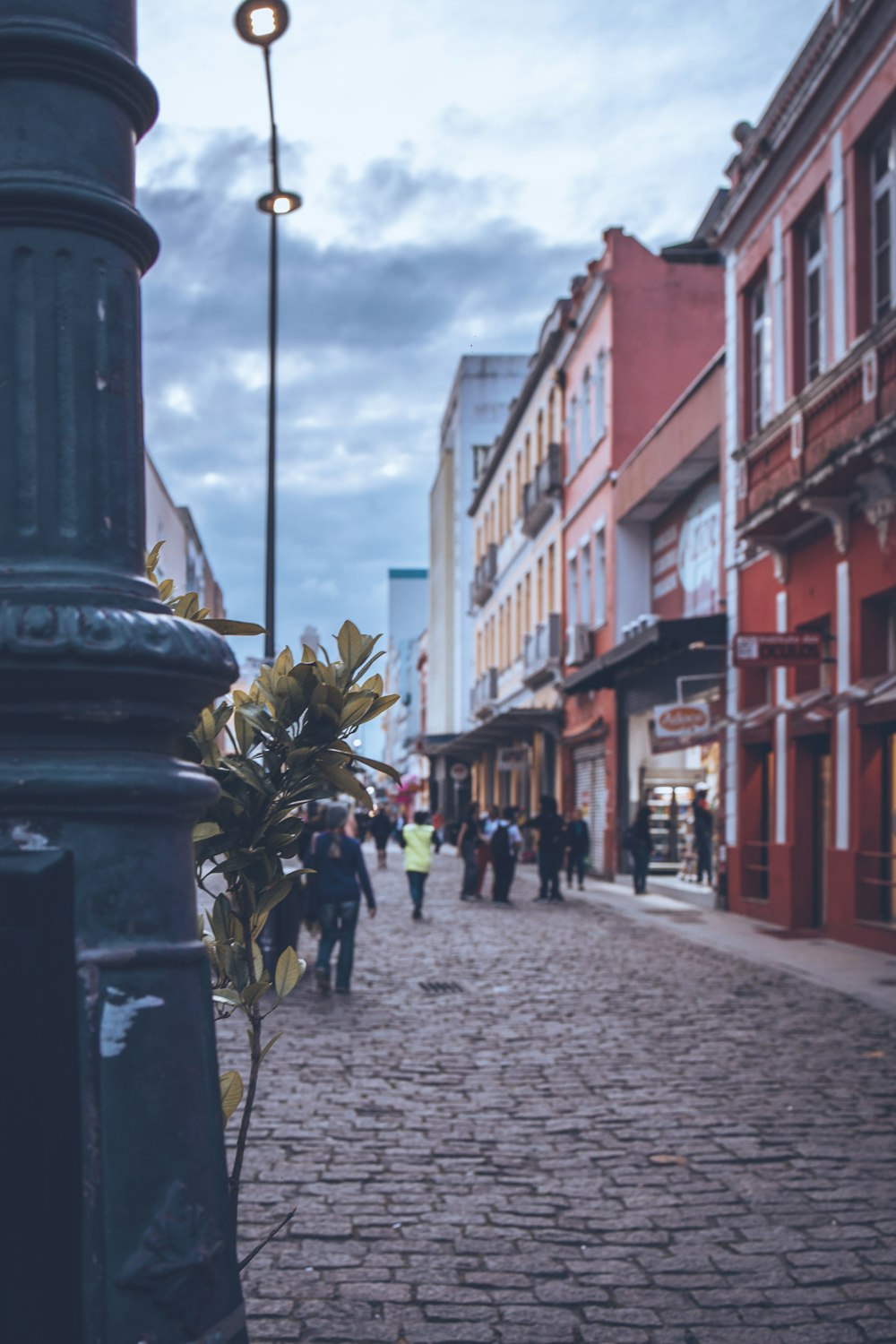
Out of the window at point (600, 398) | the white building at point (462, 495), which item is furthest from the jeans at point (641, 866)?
the white building at point (462, 495)

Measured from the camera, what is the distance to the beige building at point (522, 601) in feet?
125

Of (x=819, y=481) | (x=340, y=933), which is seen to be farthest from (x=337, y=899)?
(x=819, y=481)

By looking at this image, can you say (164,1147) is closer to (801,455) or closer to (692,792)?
(801,455)

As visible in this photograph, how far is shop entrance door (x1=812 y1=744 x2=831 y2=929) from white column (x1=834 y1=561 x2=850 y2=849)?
4.87ft

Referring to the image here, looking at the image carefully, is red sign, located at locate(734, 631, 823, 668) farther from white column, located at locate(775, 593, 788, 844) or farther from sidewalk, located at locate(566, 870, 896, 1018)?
sidewalk, located at locate(566, 870, 896, 1018)

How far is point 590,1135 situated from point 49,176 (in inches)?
223

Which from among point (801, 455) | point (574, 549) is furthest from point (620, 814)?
point (801, 455)

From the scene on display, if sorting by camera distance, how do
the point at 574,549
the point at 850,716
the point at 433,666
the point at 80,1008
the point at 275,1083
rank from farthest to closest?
the point at 433,666 → the point at 574,549 → the point at 850,716 → the point at 275,1083 → the point at 80,1008

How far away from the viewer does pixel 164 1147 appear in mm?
1959

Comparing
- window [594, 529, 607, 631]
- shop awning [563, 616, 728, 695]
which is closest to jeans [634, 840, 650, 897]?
shop awning [563, 616, 728, 695]

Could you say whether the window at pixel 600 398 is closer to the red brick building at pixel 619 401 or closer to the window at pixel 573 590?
the red brick building at pixel 619 401

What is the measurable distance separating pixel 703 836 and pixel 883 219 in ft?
39.6


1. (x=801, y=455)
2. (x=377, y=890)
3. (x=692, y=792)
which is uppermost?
(x=801, y=455)

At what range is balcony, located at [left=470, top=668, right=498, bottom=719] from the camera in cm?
5156
